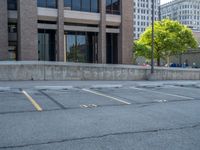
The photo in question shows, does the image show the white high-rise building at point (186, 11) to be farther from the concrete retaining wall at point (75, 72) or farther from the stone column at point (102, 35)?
the concrete retaining wall at point (75, 72)

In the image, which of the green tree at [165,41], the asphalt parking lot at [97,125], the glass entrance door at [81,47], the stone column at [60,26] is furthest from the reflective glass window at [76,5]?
the asphalt parking lot at [97,125]

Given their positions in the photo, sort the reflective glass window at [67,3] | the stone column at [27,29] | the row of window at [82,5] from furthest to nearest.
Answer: the reflective glass window at [67,3]
the row of window at [82,5]
the stone column at [27,29]

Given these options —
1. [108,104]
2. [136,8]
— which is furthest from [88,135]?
[136,8]

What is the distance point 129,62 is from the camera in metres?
36.6

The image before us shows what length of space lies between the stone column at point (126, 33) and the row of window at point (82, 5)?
0.97 metres

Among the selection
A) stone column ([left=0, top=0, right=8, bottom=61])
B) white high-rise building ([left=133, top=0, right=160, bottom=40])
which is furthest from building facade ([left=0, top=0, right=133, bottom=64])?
white high-rise building ([left=133, top=0, right=160, bottom=40])

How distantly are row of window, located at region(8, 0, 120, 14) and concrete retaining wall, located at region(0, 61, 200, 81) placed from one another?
10988mm

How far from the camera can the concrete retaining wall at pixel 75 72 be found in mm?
21094

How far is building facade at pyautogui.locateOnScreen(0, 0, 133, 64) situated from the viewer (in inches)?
1182

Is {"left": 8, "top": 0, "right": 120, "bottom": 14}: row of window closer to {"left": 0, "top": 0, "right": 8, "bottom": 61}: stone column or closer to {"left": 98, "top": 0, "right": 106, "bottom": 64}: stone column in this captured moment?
{"left": 98, "top": 0, "right": 106, "bottom": 64}: stone column

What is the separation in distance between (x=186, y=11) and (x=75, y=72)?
148m

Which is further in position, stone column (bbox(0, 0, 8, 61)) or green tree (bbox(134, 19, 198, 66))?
green tree (bbox(134, 19, 198, 66))

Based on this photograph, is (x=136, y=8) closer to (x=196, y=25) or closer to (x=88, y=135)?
(x=196, y=25)

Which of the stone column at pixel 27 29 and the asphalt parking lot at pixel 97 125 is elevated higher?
the stone column at pixel 27 29
